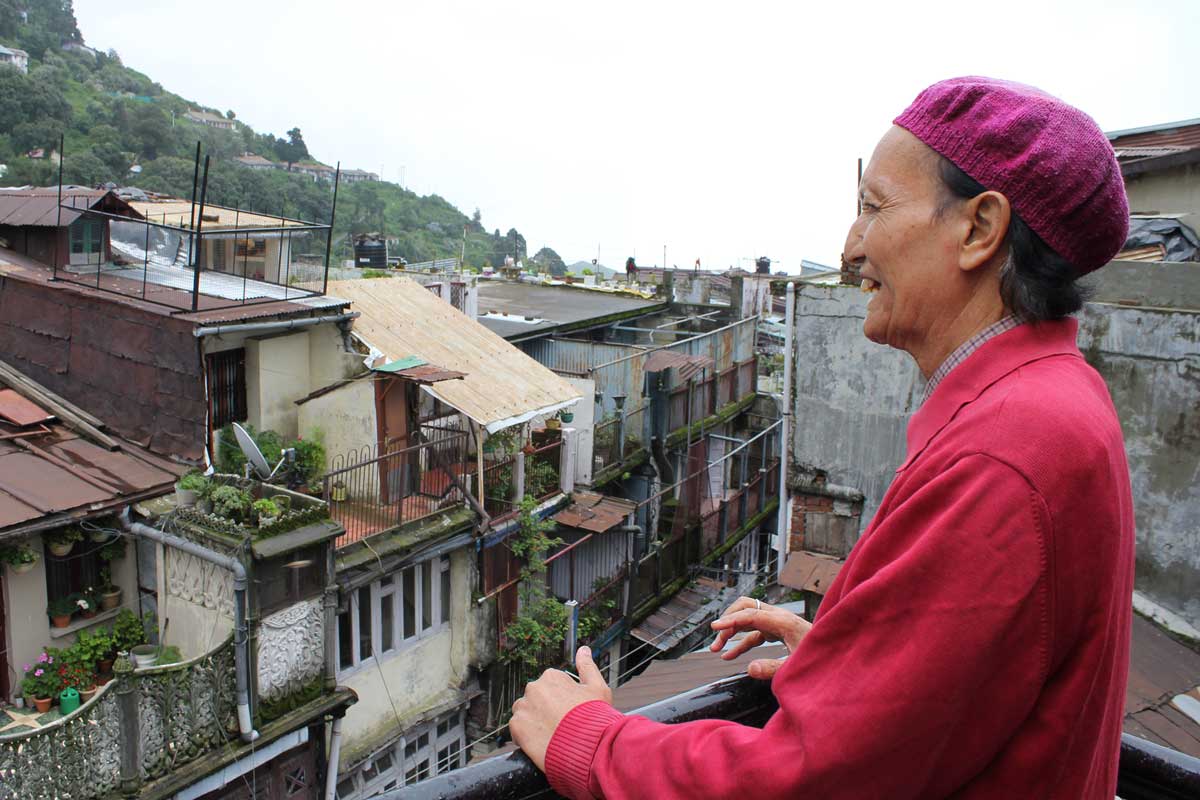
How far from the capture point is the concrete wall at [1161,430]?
858cm

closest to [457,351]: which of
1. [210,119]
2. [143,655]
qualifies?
[143,655]

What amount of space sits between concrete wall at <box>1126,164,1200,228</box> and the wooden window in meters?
11.7

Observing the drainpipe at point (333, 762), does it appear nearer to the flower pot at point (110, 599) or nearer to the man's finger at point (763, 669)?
the flower pot at point (110, 599)

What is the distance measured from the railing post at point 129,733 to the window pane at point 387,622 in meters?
4.24

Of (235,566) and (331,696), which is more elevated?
(235,566)

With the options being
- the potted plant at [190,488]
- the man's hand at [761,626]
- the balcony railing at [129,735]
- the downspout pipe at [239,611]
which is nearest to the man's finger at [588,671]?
the man's hand at [761,626]

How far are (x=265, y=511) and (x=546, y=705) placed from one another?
1004 centimetres

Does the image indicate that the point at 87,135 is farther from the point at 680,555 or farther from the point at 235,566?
the point at 235,566

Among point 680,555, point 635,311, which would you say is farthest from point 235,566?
point 635,311

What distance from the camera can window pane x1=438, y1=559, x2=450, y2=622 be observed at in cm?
1440

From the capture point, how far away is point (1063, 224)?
4.45 feet

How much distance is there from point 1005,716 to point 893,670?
153 mm

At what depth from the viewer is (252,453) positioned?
468 inches

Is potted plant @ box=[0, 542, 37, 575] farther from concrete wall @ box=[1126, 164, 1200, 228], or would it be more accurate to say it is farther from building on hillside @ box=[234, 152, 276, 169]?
building on hillside @ box=[234, 152, 276, 169]
